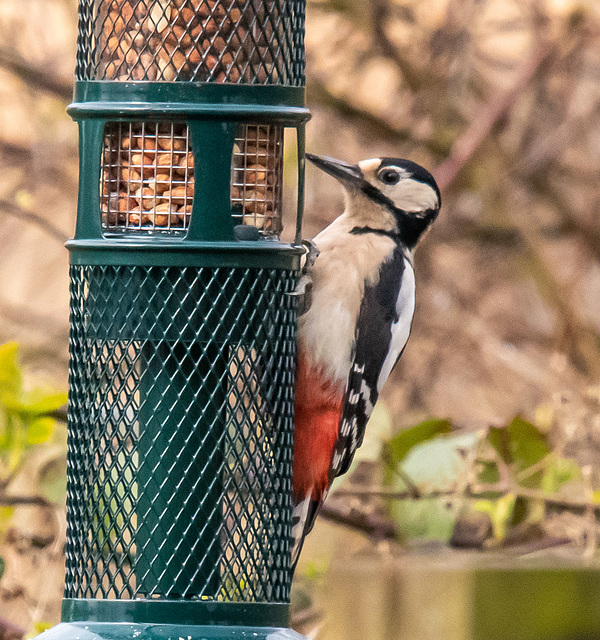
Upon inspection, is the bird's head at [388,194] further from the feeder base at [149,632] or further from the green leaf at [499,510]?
the feeder base at [149,632]

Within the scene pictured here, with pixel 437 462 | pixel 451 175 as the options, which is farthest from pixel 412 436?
pixel 451 175

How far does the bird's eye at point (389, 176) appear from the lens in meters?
3.88

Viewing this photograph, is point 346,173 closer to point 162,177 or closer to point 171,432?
point 162,177

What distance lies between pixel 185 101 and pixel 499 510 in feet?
7.71

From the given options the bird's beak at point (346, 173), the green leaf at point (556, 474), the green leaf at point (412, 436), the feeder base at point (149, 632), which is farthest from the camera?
the green leaf at point (556, 474)

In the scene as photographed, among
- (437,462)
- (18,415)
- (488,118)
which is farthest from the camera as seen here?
(488,118)

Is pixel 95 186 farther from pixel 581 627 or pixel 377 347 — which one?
pixel 581 627

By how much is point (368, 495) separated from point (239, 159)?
2312 millimetres

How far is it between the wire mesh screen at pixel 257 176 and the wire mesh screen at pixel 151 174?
11cm

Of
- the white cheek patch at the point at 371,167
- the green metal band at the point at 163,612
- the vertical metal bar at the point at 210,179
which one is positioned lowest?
the green metal band at the point at 163,612

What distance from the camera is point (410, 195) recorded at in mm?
3898

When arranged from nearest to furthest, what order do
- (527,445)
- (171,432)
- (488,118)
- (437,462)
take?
1. (171,432)
2. (437,462)
3. (527,445)
4. (488,118)

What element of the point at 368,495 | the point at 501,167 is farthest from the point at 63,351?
the point at 501,167

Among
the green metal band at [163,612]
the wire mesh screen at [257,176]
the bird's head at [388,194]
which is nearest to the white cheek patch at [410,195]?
the bird's head at [388,194]
